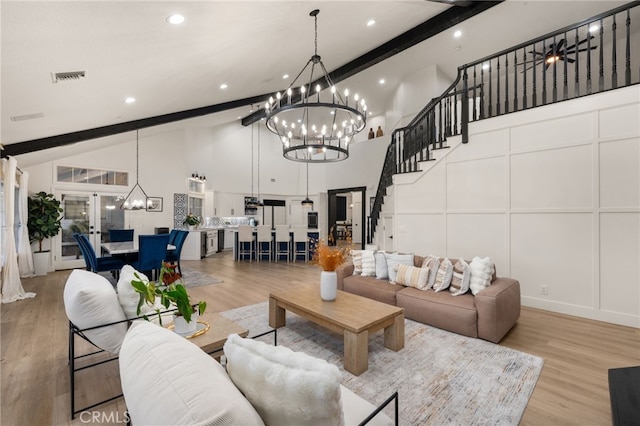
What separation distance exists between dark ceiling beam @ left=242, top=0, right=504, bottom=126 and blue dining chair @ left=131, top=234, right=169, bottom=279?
5356mm

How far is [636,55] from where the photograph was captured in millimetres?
5707

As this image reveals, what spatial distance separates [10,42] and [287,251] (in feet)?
22.9

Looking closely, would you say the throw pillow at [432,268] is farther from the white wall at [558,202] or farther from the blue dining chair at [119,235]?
the blue dining chair at [119,235]

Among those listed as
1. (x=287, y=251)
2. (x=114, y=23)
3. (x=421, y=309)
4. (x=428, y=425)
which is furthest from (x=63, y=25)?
(x=287, y=251)

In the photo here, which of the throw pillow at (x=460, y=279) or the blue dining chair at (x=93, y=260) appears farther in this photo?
the blue dining chair at (x=93, y=260)

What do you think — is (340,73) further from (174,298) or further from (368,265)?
(174,298)

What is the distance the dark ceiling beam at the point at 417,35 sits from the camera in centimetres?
486

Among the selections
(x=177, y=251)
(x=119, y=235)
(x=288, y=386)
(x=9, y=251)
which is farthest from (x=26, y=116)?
(x=288, y=386)

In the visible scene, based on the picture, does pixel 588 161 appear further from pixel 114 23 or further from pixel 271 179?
pixel 271 179

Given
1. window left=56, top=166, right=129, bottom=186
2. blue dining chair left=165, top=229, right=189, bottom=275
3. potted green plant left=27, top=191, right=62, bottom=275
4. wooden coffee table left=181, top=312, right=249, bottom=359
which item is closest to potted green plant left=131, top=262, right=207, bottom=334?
wooden coffee table left=181, top=312, right=249, bottom=359

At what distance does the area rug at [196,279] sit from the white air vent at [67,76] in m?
3.80

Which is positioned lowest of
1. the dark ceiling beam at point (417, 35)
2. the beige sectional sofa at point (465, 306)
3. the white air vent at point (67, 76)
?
the beige sectional sofa at point (465, 306)

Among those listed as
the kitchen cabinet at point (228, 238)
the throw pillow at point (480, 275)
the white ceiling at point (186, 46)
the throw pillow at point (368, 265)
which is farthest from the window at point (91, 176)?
the throw pillow at point (480, 275)

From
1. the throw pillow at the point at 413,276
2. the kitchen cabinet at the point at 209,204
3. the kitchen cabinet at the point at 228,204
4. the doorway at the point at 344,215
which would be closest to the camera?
the throw pillow at the point at 413,276
